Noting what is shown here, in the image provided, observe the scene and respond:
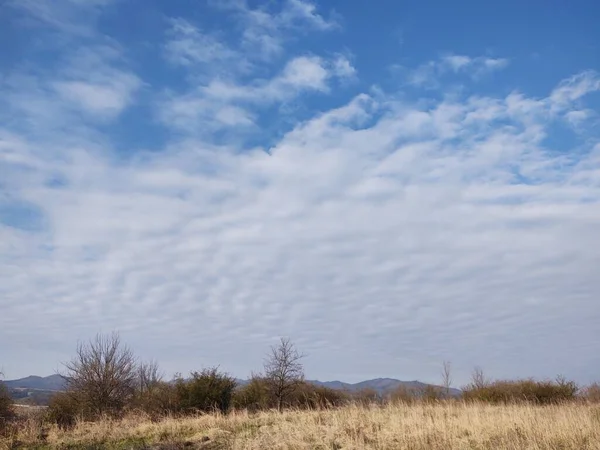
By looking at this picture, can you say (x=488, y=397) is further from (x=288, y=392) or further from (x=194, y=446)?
(x=194, y=446)

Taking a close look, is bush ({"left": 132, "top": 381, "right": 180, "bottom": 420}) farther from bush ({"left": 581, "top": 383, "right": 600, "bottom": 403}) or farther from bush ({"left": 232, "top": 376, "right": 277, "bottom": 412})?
bush ({"left": 581, "top": 383, "right": 600, "bottom": 403})

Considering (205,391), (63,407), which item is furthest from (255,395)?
(63,407)

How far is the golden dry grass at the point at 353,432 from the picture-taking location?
11219mm

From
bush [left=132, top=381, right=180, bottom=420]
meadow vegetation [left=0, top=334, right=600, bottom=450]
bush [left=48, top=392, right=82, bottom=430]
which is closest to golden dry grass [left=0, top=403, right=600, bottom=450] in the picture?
meadow vegetation [left=0, top=334, right=600, bottom=450]

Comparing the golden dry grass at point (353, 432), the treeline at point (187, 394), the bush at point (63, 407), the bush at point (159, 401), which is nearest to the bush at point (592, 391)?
the treeline at point (187, 394)

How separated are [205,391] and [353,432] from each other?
16.7 m

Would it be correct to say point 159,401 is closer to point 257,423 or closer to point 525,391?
point 257,423

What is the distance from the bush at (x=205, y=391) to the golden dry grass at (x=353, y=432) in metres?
9.28

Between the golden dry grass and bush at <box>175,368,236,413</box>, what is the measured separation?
30.5 feet

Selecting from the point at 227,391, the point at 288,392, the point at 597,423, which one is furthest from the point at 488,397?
the point at 597,423

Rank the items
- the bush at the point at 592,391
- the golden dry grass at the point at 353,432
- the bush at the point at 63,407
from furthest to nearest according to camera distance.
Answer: the bush at the point at 592,391 → the bush at the point at 63,407 → the golden dry grass at the point at 353,432

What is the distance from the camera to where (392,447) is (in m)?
11.6

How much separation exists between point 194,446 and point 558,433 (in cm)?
910

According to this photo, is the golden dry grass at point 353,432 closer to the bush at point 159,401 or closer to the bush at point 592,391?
the bush at point 159,401
